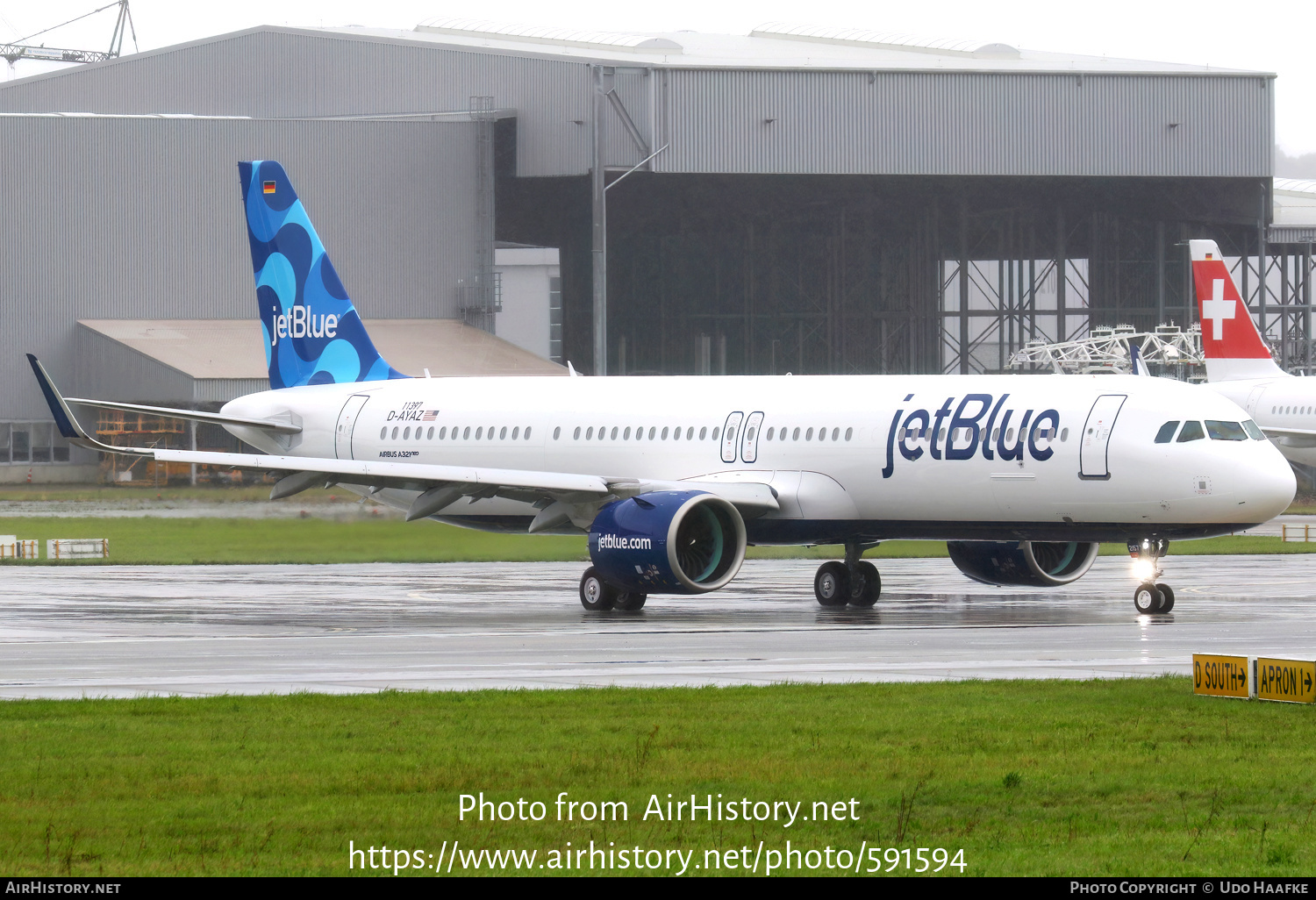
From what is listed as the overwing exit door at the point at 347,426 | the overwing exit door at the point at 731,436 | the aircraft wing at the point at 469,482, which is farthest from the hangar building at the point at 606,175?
the aircraft wing at the point at 469,482

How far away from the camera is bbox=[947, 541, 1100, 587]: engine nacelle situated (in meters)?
30.3

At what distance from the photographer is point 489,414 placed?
1303 inches

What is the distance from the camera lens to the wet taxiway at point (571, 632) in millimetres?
19703

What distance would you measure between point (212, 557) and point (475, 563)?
6.47 meters

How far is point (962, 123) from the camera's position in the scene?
242 ft

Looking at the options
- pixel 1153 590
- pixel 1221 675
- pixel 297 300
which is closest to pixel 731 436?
pixel 1153 590

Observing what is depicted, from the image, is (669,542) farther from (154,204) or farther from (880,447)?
(154,204)

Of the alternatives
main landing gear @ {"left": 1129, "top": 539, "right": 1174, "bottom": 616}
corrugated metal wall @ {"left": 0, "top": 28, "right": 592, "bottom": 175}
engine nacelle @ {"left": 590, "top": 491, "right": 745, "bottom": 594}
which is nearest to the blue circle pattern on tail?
engine nacelle @ {"left": 590, "top": 491, "right": 745, "bottom": 594}

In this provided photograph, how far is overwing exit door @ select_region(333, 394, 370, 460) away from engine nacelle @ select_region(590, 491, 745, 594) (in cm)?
772

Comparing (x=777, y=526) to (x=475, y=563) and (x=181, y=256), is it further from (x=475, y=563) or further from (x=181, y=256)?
(x=181, y=256)

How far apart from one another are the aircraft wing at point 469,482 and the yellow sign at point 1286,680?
40.6 ft

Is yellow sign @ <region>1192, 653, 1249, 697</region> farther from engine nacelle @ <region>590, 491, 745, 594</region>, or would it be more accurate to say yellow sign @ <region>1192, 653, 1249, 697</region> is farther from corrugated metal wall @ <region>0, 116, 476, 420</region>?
corrugated metal wall @ <region>0, 116, 476, 420</region>
